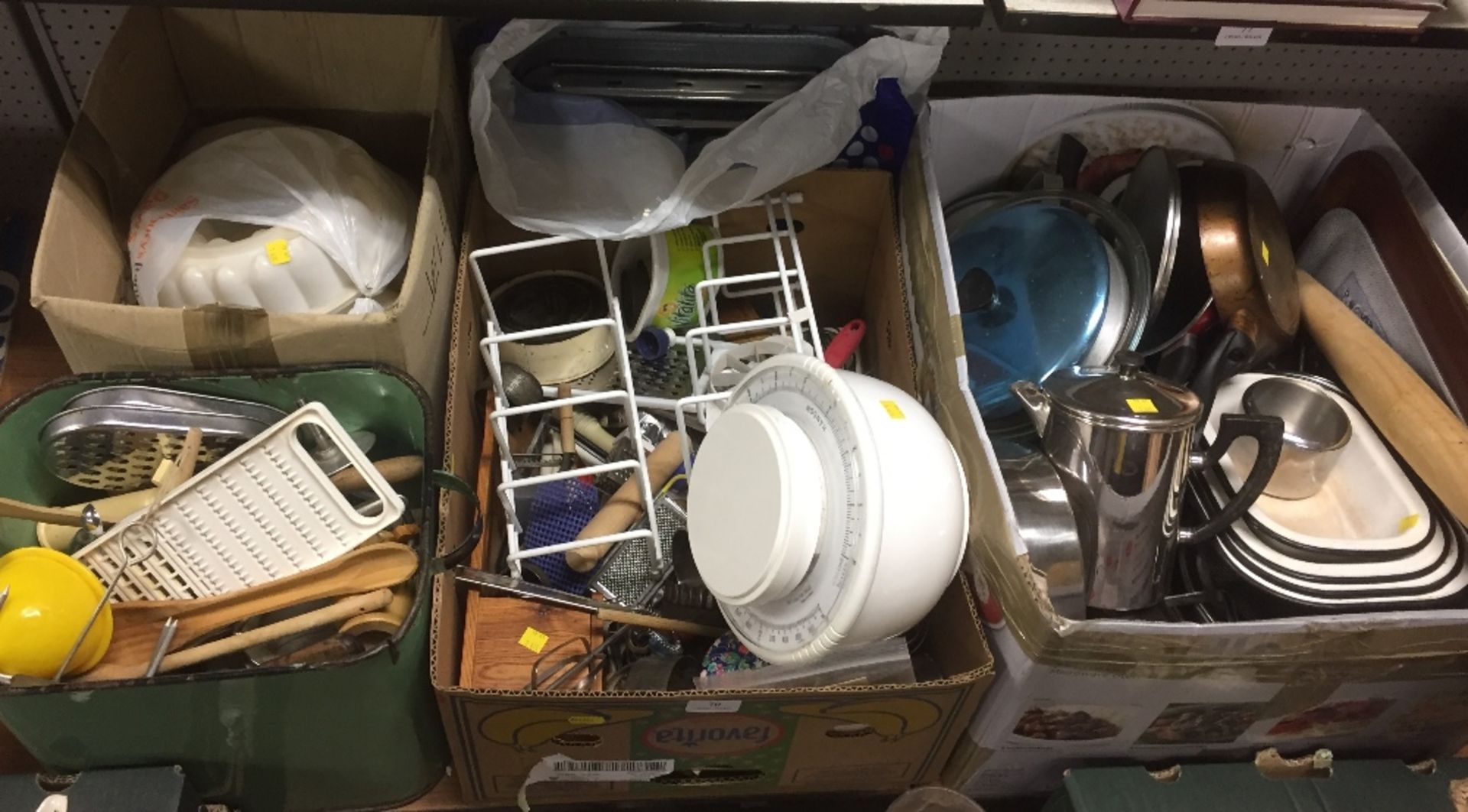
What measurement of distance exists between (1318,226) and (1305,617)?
628 millimetres

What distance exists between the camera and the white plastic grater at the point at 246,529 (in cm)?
97

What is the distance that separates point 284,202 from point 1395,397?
3.91 ft

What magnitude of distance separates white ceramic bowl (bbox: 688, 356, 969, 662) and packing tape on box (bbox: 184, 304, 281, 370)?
449mm

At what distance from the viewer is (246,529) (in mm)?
983

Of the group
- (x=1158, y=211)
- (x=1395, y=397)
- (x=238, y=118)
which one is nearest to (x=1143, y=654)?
(x=1395, y=397)

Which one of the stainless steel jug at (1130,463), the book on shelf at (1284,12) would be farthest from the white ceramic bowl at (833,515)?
the book on shelf at (1284,12)

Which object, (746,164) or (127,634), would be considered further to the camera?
(746,164)

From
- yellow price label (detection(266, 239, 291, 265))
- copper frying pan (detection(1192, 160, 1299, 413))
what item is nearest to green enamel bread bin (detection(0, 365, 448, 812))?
yellow price label (detection(266, 239, 291, 265))

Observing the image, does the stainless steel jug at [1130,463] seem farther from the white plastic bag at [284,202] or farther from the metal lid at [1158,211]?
the white plastic bag at [284,202]

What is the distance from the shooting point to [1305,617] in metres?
0.91

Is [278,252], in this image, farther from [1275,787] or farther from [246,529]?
[1275,787]

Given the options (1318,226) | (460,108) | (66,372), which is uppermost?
(1318,226)

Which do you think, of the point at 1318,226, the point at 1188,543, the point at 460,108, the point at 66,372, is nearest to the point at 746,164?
the point at 460,108

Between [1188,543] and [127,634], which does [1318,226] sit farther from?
[127,634]
